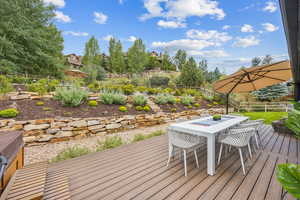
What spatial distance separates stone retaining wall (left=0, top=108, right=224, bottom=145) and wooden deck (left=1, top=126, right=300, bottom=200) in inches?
73.3

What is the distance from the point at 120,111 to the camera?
18.8 feet

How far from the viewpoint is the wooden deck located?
5.67ft

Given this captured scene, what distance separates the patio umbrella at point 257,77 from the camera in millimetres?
3023

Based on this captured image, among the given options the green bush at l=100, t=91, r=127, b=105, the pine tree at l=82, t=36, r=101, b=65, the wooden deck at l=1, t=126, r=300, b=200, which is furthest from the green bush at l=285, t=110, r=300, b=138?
the pine tree at l=82, t=36, r=101, b=65

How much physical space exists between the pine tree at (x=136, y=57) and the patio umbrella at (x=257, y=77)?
19267 millimetres

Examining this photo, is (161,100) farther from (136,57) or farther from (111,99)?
(136,57)

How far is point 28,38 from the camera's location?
10367 mm

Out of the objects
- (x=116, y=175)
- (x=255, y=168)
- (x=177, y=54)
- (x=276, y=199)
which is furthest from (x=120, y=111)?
(x=177, y=54)

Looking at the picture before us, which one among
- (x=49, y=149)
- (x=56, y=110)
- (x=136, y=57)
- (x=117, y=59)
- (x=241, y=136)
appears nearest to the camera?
(x=241, y=136)

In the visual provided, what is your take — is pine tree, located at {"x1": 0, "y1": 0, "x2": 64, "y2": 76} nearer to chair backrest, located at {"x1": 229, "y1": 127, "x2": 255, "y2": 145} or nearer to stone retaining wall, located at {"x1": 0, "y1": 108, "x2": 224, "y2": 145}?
stone retaining wall, located at {"x1": 0, "y1": 108, "x2": 224, "y2": 145}

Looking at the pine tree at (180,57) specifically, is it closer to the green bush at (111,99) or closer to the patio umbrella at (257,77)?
the green bush at (111,99)

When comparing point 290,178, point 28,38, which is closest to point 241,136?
point 290,178

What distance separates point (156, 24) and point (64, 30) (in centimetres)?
1038

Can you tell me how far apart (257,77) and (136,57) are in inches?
807
